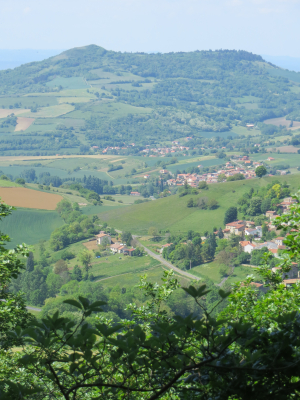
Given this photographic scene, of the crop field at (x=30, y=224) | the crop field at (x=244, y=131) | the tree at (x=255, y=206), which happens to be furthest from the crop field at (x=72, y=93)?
the tree at (x=255, y=206)

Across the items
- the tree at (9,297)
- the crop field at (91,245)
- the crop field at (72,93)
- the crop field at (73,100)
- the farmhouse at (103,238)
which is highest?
the crop field at (72,93)

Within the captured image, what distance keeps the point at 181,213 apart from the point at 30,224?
22573 mm

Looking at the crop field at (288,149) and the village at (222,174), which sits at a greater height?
the crop field at (288,149)

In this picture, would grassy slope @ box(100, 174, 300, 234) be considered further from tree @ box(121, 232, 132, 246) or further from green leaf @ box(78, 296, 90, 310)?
green leaf @ box(78, 296, 90, 310)

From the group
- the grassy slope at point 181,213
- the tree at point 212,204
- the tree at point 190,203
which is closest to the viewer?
the grassy slope at point 181,213

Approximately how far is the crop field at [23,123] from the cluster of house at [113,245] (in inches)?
3710

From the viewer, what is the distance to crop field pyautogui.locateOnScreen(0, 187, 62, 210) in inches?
2386

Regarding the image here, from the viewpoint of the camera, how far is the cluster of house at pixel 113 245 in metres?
50.9

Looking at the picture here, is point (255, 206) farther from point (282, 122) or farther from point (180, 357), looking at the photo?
point (282, 122)

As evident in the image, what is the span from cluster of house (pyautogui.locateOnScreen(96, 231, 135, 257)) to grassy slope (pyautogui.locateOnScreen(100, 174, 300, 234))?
14.2 ft

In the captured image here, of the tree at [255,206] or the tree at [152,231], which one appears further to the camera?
the tree at [255,206]

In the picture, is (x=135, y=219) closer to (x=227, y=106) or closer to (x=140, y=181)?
(x=140, y=181)

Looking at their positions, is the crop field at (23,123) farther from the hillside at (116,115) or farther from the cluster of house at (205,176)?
the cluster of house at (205,176)

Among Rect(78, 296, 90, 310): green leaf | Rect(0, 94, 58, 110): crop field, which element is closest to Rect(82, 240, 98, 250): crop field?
Rect(78, 296, 90, 310): green leaf
